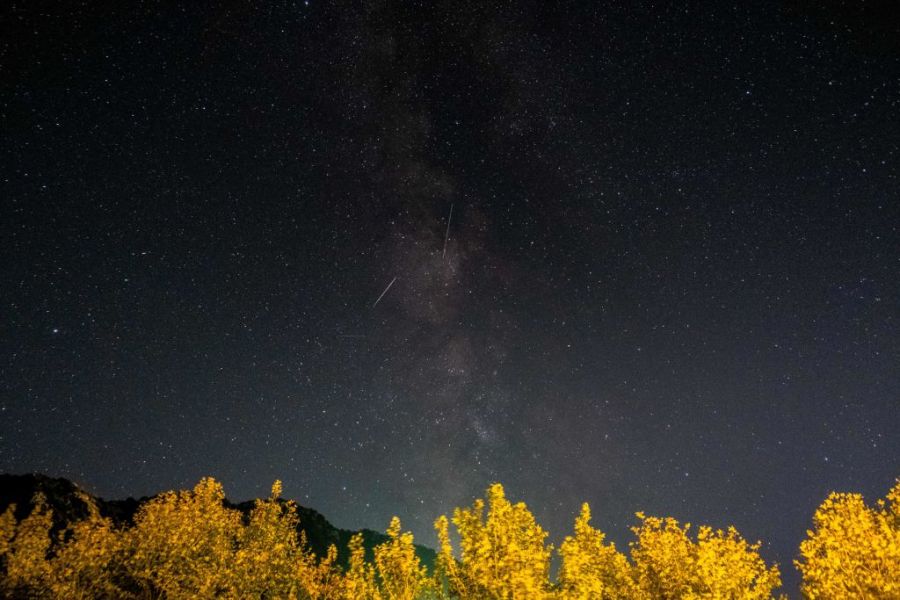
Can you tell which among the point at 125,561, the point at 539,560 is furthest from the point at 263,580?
the point at 539,560

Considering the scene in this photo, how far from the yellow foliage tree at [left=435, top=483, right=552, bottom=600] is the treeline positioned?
0.05 m

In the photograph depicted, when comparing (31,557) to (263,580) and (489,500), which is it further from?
(489,500)

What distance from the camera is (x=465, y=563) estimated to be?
665 inches

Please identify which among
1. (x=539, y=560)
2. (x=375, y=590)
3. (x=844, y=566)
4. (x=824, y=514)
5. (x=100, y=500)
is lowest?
(x=375, y=590)

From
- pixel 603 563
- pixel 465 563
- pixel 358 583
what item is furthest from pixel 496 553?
pixel 603 563

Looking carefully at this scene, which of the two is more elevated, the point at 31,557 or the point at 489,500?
the point at 489,500

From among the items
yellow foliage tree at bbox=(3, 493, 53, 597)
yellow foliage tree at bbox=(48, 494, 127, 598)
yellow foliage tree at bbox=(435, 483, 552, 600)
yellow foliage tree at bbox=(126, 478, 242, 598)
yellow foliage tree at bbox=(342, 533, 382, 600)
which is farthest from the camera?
yellow foliage tree at bbox=(126, 478, 242, 598)

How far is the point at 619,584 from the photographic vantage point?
72.1 feet

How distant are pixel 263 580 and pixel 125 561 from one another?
724 centimetres

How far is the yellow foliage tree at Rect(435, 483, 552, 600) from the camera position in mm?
14156

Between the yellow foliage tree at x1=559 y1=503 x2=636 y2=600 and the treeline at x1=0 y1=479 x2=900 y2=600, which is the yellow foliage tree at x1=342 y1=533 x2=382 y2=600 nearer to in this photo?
the treeline at x1=0 y1=479 x2=900 y2=600

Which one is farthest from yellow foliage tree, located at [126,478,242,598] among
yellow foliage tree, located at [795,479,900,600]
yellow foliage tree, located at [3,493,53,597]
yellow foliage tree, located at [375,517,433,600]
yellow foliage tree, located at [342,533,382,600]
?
yellow foliage tree, located at [795,479,900,600]

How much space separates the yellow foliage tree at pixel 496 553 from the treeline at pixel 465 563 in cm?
5

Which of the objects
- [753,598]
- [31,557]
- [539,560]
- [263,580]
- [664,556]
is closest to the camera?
[539,560]
